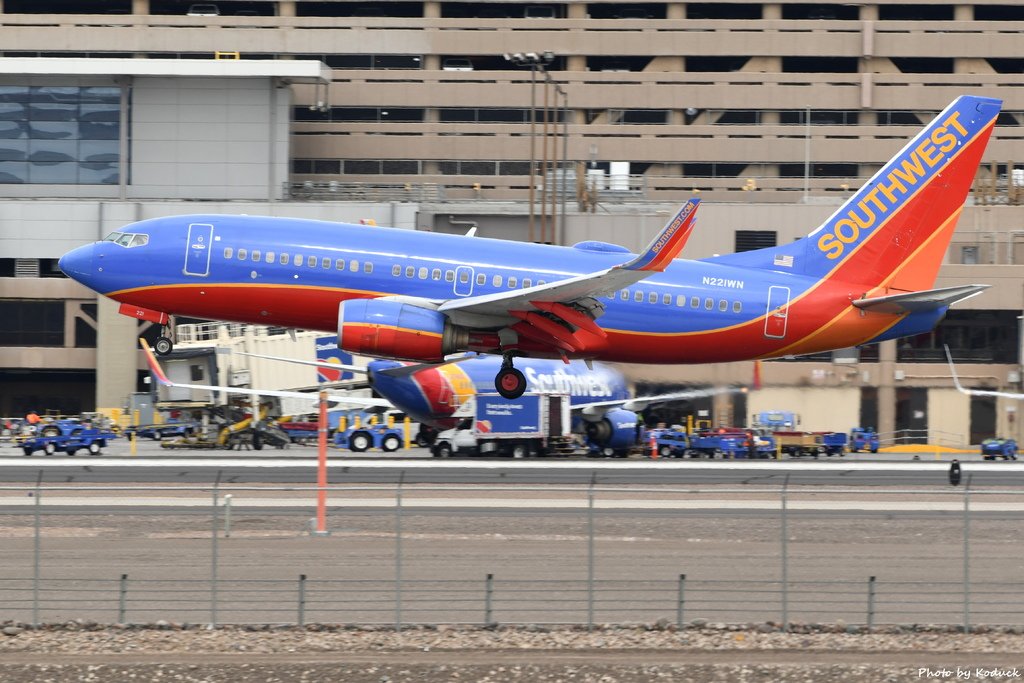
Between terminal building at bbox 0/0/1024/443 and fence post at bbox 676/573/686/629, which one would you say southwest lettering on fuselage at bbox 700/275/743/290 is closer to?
fence post at bbox 676/573/686/629

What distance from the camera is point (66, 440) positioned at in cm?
5294

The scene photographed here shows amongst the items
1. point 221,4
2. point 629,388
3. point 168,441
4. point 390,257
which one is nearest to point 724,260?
point 629,388

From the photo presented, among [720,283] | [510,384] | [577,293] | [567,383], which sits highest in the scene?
[720,283]

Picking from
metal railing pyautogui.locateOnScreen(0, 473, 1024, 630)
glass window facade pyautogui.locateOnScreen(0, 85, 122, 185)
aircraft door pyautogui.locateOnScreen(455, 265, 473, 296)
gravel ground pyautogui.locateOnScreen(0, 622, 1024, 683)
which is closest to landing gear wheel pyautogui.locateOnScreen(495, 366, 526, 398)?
aircraft door pyautogui.locateOnScreen(455, 265, 473, 296)

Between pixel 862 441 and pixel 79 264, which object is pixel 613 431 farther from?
pixel 79 264

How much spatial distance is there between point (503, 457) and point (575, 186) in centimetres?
3843

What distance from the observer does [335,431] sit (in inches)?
2378

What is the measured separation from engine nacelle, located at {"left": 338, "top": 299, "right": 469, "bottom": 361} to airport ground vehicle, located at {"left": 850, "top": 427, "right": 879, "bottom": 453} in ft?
94.4

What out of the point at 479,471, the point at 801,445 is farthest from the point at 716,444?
the point at 479,471

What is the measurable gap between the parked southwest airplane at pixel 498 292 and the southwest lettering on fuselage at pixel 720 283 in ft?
0.15

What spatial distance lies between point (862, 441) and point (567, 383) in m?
15.9

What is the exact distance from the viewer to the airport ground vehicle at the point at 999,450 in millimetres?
56094

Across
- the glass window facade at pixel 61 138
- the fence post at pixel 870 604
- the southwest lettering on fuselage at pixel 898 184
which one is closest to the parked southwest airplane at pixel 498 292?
the southwest lettering on fuselage at pixel 898 184

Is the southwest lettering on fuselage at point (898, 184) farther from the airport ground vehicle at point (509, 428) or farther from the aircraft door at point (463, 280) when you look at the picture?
the airport ground vehicle at point (509, 428)
